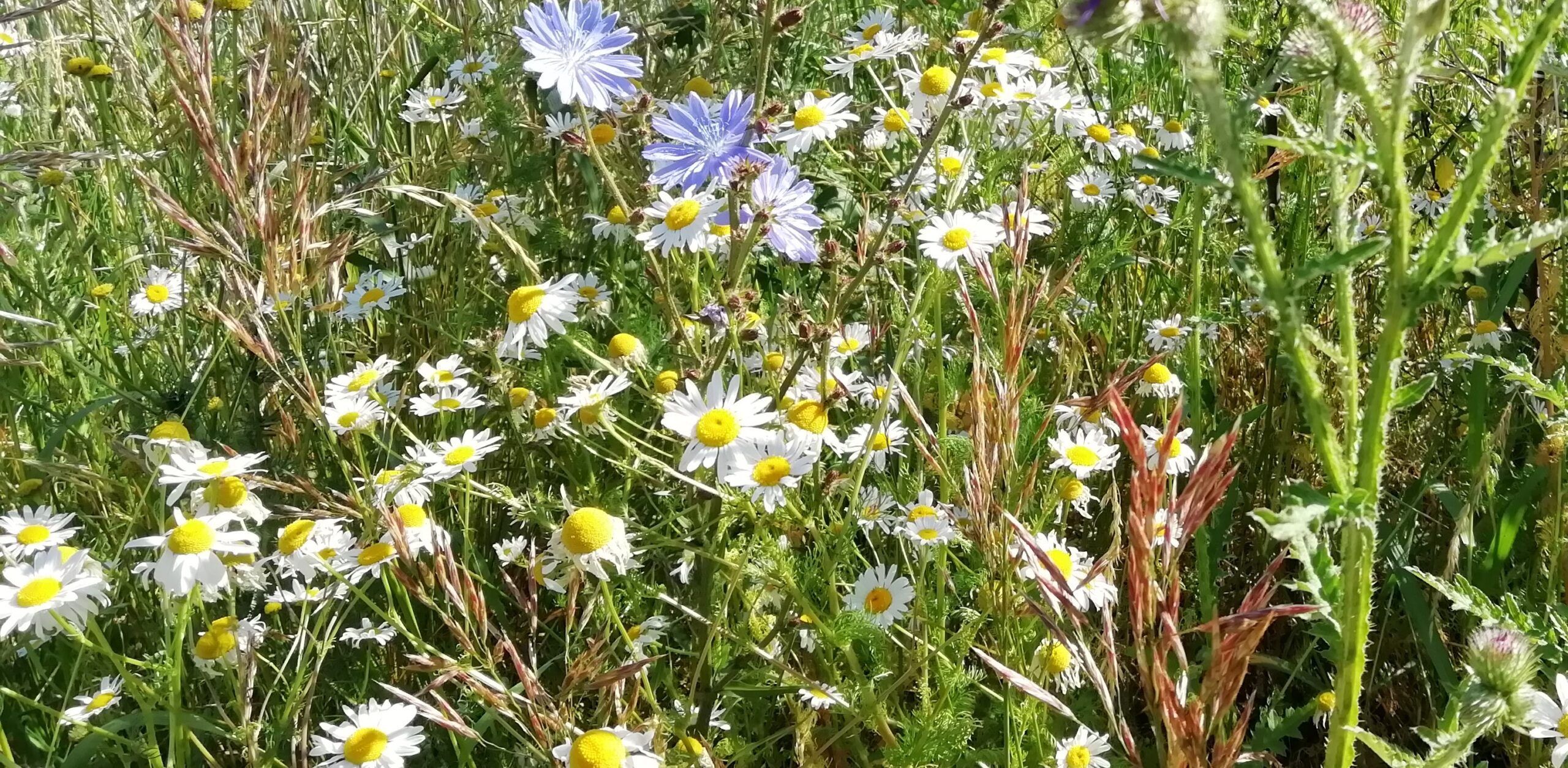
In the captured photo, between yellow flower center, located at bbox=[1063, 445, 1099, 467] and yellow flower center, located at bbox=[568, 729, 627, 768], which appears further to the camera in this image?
yellow flower center, located at bbox=[1063, 445, 1099, 467]

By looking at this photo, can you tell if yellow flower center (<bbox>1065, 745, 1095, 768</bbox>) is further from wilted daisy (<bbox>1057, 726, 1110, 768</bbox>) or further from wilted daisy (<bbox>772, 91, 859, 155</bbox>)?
wilted daisy (<bbox>772, 91, 859, 155</bbox>)

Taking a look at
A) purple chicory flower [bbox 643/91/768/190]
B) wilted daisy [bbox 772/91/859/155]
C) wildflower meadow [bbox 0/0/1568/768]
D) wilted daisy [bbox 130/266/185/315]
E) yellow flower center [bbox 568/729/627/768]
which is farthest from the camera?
wilted daisy [bbox 130/266/185/315]

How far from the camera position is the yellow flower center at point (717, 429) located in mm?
1197

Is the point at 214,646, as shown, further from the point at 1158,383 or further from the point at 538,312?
the point at 1158,383

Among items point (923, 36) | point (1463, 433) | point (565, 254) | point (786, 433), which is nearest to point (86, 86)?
point (565, 254)

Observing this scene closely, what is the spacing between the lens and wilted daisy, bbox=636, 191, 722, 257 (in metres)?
1.36

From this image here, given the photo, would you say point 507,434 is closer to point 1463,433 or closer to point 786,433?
point 786,433

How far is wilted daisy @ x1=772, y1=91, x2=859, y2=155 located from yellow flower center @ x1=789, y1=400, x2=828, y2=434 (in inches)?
19.6

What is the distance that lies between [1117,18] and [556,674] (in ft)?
4.09

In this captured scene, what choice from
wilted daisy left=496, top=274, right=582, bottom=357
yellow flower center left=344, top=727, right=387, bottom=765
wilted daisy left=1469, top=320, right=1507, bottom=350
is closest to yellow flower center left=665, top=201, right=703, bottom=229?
→ wilted daisy left=496, top=274, right=582, bottom=357

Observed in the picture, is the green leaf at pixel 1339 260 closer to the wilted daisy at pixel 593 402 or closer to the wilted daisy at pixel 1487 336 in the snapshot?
the wilted daisy at pixel 593 402

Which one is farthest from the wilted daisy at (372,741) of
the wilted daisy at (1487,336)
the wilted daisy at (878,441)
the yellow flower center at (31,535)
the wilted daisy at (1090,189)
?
the wilted daisy at (1487,336)

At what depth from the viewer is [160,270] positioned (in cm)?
214

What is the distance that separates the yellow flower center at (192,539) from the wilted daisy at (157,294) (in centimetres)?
98
